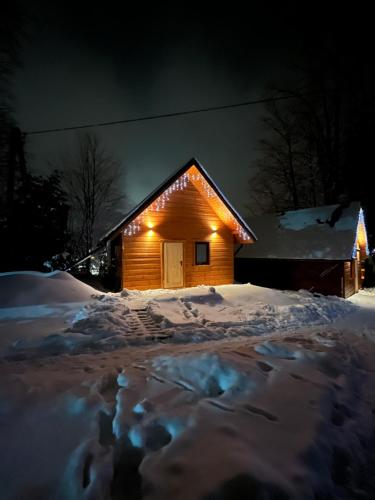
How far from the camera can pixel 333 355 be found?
13.2 feet

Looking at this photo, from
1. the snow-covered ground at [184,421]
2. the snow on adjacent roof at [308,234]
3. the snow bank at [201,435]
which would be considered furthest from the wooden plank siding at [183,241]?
the snow bank at [201,435]

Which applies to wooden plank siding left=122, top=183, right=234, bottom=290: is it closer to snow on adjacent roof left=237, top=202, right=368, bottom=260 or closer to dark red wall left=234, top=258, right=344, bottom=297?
dark red wall left=234, top=258, right=344, bottom=297

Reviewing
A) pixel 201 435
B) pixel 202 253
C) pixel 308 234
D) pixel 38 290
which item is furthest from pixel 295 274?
pixel 201 435

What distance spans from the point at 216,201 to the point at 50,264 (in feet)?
34.6

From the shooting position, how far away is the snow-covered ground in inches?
66.9

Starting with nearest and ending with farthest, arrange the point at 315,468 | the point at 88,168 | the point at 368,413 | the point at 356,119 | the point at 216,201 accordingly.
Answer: the point at 315,468
the point at 368,413
the point at 216,201
the point at 356,119
the point at 88,168

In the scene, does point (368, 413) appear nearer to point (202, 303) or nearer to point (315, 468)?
point (315, 468)

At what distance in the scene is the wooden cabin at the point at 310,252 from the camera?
15273mm

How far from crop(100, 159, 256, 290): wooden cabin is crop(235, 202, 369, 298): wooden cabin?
451 cm

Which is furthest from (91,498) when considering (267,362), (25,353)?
(25,353)

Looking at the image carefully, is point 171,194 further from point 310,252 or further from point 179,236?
point 310,252

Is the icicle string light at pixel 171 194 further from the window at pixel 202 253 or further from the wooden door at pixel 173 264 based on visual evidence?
the window at pixel 202 253

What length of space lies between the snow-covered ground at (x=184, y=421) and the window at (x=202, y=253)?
9.12 meters

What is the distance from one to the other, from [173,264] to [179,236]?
1.53 meters
